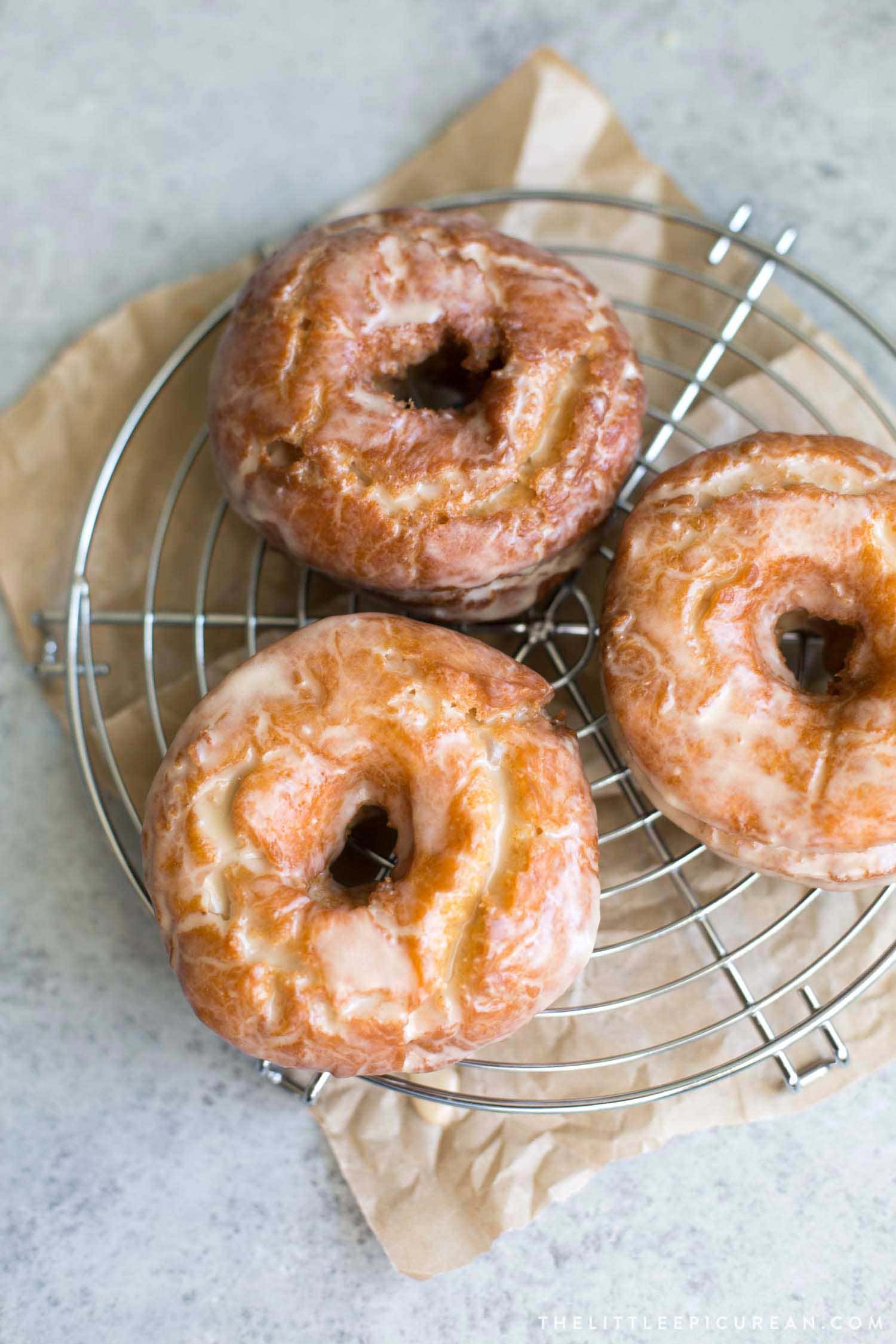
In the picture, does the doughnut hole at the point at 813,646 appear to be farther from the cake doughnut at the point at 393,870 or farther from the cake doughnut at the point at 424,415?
the cake doughnut at the point at 393,870

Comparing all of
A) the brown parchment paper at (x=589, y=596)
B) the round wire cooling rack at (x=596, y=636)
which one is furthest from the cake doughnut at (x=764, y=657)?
the brown parchment paper at (x=589, y=596)

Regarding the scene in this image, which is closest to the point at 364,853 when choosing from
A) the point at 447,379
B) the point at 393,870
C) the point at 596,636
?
the point at 393,870

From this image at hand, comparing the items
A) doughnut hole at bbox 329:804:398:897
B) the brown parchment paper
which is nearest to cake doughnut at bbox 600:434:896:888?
the brown parchment paper

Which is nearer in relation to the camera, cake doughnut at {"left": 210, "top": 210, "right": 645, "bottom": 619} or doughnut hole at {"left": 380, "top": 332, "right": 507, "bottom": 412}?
cake doughnut at {"left": 210, "top": 210, "right": 645, "bottom": 619}

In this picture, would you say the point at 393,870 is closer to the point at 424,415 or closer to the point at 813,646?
the point at 424,415

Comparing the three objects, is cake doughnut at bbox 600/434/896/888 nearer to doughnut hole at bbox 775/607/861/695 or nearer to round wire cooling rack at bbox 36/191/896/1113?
doughnut hole at bbox 775/607/861/695

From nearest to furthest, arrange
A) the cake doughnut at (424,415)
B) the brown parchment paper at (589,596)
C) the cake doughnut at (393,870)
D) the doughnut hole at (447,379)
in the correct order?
the cake doughnut at (393,870)
the cake doughnut at (424,415)
the doughnut hole at (447,379)
the brown parchment paper at (589,596)
